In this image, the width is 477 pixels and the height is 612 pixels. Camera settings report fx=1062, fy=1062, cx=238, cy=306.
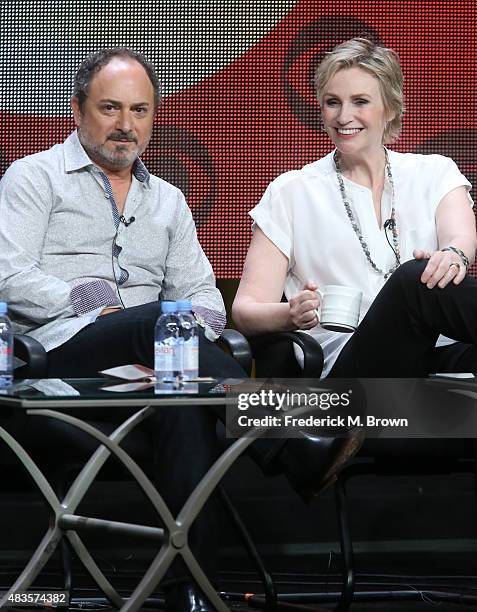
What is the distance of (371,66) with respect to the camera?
10.2 feet

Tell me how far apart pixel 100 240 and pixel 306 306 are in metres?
0.72

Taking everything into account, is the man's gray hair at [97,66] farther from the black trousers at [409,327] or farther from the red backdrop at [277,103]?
the black trousers at [409,327]

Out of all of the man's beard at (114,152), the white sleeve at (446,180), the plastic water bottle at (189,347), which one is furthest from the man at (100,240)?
the white sleeve at (446,180)

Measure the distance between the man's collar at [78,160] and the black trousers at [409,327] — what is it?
0.95 m

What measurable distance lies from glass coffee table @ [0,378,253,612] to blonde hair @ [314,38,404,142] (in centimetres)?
125

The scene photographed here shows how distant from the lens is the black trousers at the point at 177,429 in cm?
225

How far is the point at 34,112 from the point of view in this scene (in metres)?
3.96

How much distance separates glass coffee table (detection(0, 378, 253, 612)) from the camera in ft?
6.40

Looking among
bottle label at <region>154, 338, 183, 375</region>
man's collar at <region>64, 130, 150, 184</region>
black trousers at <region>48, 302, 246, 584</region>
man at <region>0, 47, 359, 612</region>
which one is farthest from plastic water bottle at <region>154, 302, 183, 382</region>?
man's collar at <region>64, 130, 150, 184</region>

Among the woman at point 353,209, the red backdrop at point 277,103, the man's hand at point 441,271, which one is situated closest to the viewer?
the man's hand at point 441,271

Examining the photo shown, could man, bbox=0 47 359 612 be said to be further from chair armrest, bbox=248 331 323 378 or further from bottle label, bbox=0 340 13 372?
bottle label, bbox=0 340 13 372

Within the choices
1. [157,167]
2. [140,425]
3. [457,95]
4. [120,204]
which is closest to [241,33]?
[157,167]

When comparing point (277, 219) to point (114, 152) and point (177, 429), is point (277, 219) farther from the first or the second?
point (177, 429)

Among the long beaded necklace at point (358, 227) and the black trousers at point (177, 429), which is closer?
the black trousers at point (177, 429)
